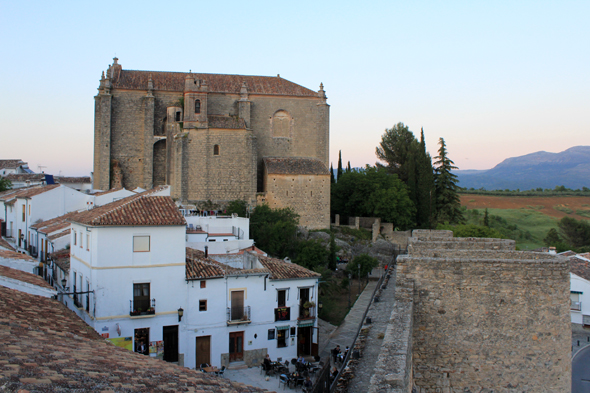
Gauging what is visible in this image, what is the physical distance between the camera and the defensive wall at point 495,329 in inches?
295

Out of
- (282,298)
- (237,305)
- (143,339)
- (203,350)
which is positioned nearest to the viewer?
(143,339)

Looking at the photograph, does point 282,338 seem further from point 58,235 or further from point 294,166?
point 294,166

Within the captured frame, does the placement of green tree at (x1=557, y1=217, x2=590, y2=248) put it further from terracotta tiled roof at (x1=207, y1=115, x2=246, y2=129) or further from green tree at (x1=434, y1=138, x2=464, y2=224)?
terracotta tiled roof at (x1=207, y1=115, x2=246, y2=129)

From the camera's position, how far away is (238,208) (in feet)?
103

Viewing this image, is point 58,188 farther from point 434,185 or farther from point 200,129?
point 434,185

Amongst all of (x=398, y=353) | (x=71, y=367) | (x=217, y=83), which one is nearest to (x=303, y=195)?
(x=217, y=83)

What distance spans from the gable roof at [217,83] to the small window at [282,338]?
22.7 m

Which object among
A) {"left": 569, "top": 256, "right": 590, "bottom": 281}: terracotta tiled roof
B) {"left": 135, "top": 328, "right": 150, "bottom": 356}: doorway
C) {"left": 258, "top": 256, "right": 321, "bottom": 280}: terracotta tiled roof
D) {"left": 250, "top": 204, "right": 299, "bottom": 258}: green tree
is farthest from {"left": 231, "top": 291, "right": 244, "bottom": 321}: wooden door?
{"left": 569, "top": 256, "right": 590, "bottom": 281}: terracotta tiled roof

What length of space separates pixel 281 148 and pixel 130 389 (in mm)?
32856

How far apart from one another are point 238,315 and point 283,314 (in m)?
1.61

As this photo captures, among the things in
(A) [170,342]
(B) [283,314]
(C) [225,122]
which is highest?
(C) [225,122]

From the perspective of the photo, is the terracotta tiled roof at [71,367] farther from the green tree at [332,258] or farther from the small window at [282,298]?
the green tree at [332,258]

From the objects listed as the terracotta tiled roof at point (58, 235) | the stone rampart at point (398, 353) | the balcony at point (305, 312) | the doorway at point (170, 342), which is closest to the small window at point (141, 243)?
the doorway at point (170, 342)

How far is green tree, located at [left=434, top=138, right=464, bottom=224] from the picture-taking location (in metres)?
42.9
